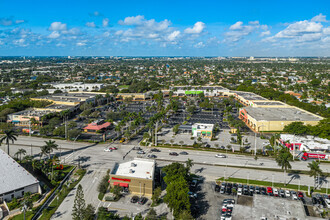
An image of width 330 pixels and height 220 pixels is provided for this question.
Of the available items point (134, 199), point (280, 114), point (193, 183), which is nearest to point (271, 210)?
point (193, 183)

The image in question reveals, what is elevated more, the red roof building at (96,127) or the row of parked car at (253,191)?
the red roof building at (96,127)

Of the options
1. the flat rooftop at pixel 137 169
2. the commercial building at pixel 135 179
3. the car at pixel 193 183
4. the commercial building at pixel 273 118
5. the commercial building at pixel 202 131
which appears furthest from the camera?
the commercial building at pixel 273 118

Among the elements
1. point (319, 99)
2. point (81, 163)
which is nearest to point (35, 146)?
point (81, 163)

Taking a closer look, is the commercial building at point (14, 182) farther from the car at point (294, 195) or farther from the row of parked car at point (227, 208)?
the car at point (294, 195)

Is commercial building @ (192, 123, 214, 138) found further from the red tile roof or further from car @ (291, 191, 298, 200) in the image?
car @ (291, 191, 298, 200)

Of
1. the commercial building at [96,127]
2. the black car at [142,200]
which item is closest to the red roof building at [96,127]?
the commercial building at [96,127]

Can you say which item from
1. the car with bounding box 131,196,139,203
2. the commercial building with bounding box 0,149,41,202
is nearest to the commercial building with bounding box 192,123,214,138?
the car with bounding box 131,196,139,203

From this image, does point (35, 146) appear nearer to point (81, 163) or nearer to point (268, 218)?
point (81, 163)
